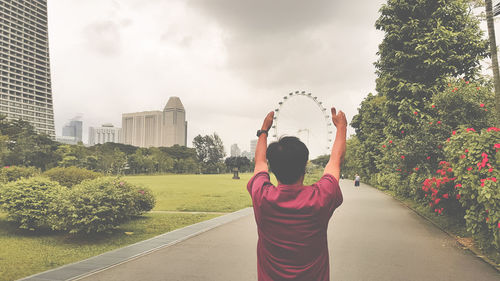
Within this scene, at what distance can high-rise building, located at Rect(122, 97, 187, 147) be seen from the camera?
612 ft

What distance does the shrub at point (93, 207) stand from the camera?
8.23 meters

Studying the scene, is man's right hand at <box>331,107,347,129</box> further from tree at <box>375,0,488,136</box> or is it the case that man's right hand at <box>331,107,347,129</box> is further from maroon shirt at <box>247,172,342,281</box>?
tree at <box>375,0,488,136</box>

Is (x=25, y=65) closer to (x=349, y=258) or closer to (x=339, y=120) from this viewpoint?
(x=349, y=258)

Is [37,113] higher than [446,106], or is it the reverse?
[37,113]

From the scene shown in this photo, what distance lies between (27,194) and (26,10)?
14448 centimetres

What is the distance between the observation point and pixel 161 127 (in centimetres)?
19088

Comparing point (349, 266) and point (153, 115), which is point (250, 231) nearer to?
point (349, 266)

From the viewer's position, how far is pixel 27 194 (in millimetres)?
9039

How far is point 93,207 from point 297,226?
788 centimetres

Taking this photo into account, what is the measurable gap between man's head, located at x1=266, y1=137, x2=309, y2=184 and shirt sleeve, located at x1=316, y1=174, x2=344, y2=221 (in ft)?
0.47

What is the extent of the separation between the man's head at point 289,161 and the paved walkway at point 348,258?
4.14m

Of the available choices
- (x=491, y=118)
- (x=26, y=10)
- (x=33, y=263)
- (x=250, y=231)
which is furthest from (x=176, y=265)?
(x=26, y=10)

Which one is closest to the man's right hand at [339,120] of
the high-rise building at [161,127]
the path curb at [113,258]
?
the path curb at [113,258]

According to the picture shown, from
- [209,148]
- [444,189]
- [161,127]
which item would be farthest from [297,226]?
[161,127]
